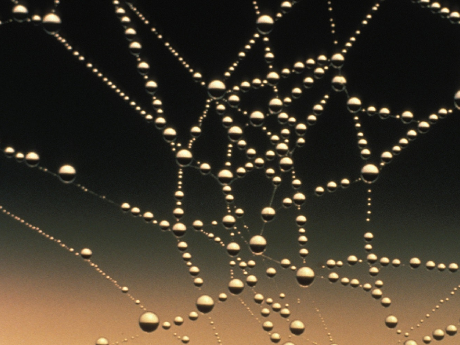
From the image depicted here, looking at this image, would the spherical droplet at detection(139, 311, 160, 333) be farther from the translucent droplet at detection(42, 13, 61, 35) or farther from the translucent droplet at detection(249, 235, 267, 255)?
the translucent droplet at detection(42, 13, 61, 35)

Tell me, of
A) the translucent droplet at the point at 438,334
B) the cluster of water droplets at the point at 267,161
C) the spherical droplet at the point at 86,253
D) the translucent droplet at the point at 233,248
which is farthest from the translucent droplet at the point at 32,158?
the translucent droplet at the point at 438,334

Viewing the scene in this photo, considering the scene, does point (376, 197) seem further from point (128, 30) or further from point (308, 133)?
point (128, 30)

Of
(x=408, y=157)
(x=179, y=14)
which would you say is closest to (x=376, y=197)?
(x=408, y=157)

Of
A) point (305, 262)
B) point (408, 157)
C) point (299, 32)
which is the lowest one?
point (305, 262)

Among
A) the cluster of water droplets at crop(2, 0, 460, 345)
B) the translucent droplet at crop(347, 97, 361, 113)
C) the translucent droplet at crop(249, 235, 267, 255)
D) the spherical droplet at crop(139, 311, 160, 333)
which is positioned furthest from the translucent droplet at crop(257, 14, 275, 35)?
the spherical droplet at crop(139, 311, 160, 333)

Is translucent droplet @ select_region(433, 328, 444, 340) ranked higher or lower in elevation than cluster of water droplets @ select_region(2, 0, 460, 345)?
lower

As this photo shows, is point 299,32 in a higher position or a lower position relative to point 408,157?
higher
